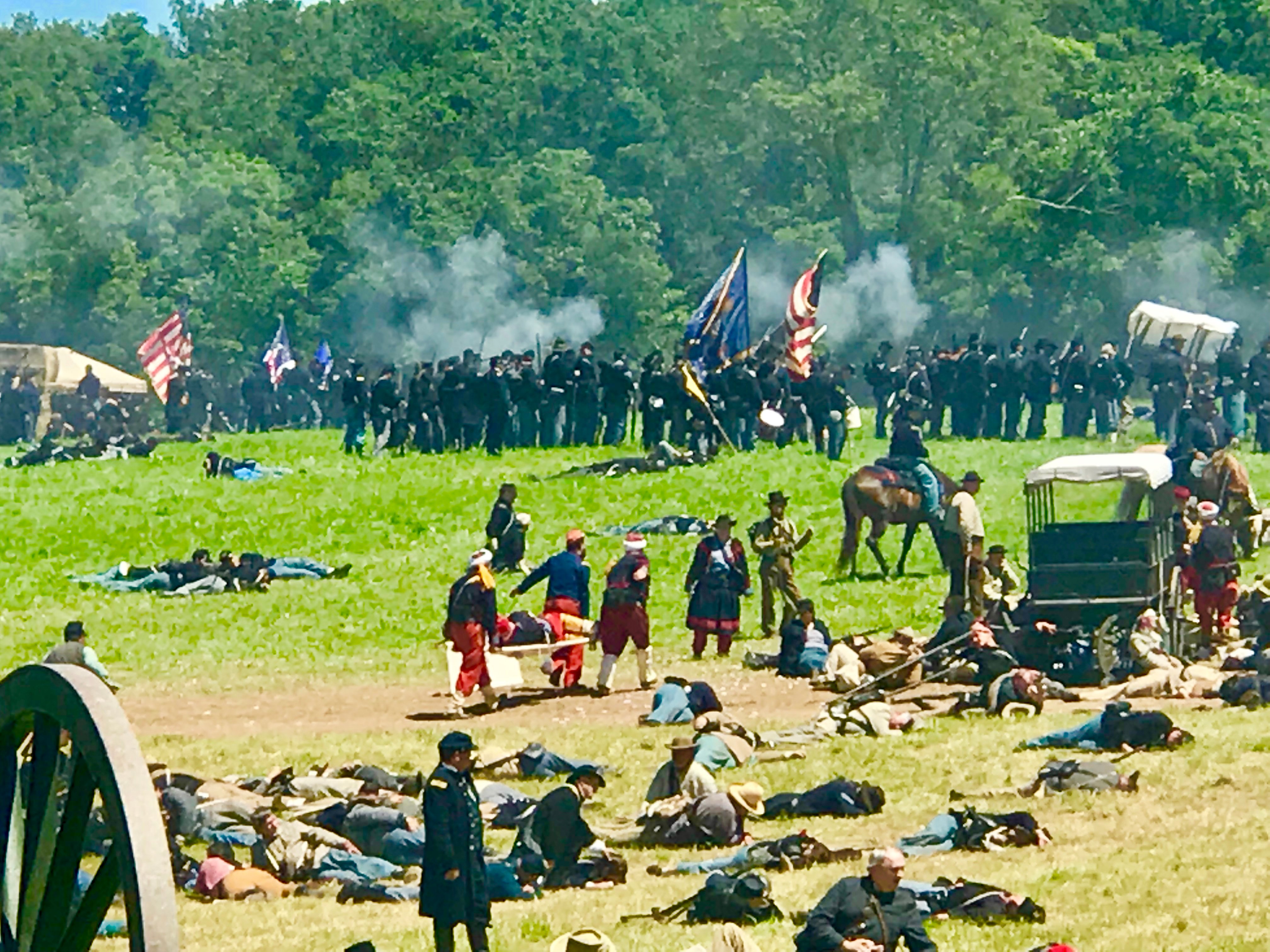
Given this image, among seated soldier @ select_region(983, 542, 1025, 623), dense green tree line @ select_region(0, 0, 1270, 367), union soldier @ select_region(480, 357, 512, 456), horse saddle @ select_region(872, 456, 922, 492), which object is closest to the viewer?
seated soldier @ select_region(983, 542, 1025, 623)

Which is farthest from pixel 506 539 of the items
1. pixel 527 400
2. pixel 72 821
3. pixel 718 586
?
pixel 72 821

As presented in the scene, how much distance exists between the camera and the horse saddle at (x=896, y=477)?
34.7 meters

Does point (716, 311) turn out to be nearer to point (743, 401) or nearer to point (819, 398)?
point (743, 401)

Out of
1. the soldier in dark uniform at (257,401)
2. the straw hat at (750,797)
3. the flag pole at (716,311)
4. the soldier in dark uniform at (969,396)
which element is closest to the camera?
the straw hat at (750,797)

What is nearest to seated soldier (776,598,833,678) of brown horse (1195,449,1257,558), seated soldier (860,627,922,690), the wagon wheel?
seated soldier (860,627,922,690)

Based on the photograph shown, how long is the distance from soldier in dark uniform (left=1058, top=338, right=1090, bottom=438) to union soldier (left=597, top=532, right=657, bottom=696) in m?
22.3

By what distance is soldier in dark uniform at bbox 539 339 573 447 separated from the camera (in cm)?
4931

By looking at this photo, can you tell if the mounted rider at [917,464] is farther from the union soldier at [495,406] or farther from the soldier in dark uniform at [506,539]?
the union soldier at [495,406]

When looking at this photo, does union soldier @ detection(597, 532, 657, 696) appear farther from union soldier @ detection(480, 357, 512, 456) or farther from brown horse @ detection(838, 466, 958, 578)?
union soldier @ detection(480, 357, 512, 456)

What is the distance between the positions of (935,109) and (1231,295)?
472 inches

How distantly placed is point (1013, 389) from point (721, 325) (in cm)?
563

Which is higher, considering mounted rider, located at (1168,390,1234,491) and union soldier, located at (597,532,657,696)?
mounted rider, located at (1168,390,1234,491)

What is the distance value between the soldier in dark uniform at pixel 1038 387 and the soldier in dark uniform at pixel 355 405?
11936 millimetres

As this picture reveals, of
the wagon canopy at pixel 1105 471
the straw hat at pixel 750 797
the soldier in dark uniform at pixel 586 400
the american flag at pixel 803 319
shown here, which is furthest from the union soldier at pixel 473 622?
the soldier in dark uniform at pixel 586 400
